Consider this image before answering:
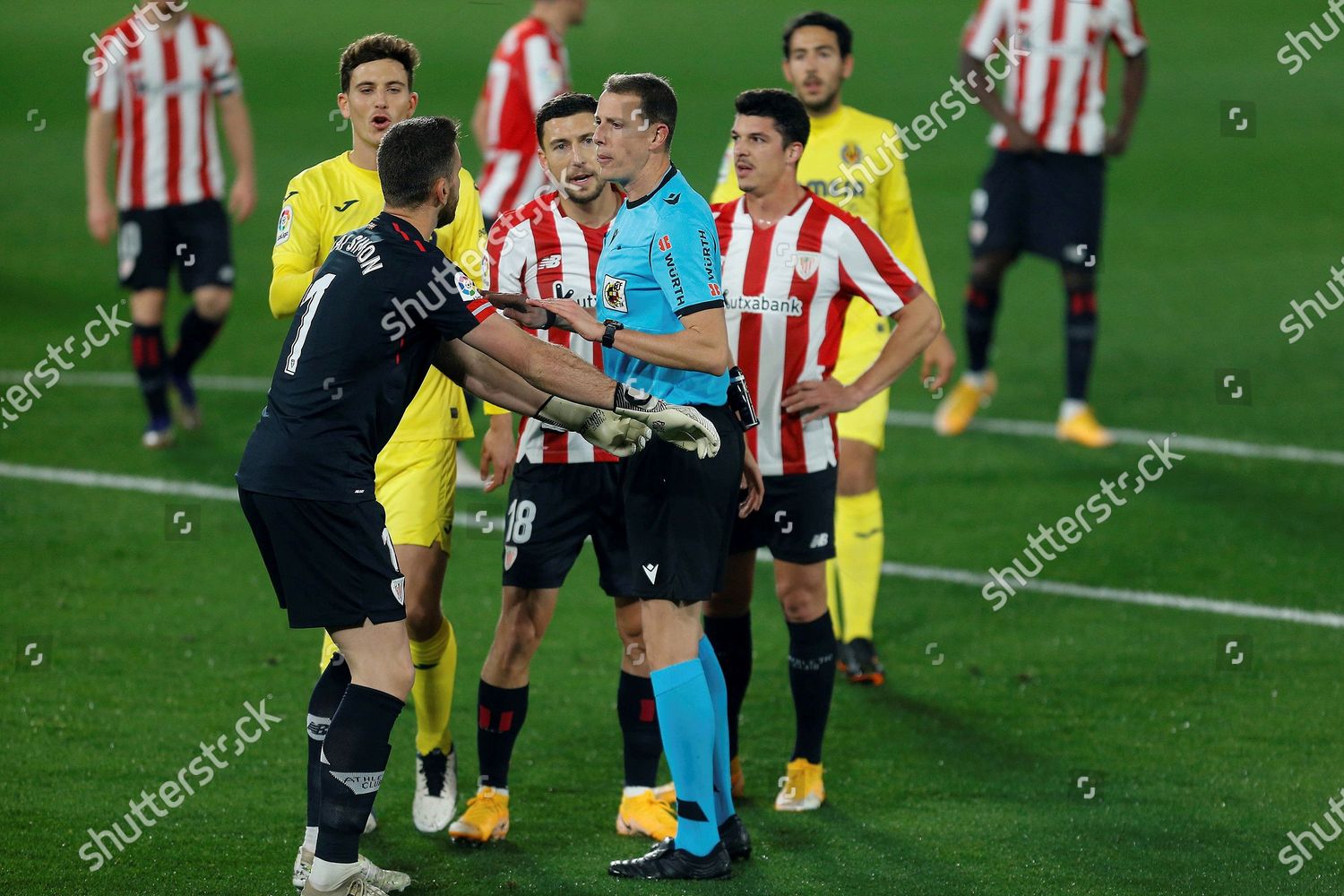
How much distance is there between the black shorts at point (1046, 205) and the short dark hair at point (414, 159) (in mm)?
6262

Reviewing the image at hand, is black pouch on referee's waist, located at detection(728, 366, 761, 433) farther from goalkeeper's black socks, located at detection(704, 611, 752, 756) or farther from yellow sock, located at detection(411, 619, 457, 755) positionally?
yellow sock, located at detection(411, 619, 457, 755)

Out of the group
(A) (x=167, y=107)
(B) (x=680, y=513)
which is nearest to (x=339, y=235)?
(B) (x=680, y=513)

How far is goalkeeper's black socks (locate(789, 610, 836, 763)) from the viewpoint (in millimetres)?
5533

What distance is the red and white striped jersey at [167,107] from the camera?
9922 millimetres

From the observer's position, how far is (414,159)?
448 cm

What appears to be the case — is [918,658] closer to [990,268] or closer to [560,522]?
[560,522]

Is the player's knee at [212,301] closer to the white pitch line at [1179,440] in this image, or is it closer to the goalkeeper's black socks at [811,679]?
the white pitch line at [1179,440]

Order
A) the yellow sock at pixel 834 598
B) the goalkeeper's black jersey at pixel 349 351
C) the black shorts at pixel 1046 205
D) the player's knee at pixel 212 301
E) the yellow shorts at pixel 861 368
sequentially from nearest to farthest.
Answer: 1. the goalkeeper's black jersey at pixel 349 351
2. the yellow shorts at pixel 861 368
3. the yellow sock at pixel 834 598
4. the player's knee at pixel 212 301
5. the black shorts at pixel 1046 205

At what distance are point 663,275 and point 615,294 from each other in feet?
0.72

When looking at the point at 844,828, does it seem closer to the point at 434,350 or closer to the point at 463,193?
the point at 434,350

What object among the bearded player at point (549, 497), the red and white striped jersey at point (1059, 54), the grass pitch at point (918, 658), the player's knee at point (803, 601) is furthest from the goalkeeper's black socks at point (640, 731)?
the red and white striped jersey at point (1059, 54)

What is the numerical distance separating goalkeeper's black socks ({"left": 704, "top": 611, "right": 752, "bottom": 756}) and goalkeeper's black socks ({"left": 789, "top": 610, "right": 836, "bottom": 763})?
16cm

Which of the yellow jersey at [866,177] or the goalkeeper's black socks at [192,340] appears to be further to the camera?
the goalkeeper's black socks at [192,340]

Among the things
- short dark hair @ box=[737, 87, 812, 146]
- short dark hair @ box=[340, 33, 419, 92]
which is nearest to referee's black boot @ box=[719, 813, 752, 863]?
short dark hair @ box=[737, 87, 812, 146]
